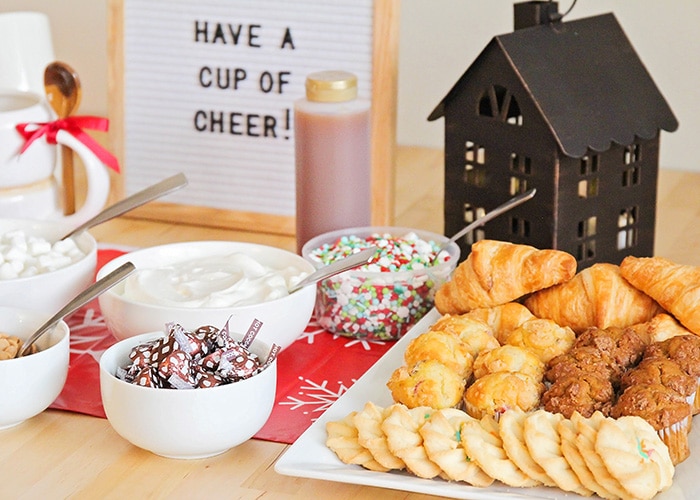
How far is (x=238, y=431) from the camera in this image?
3.38ft

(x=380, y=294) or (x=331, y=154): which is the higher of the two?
(x=331, y=154)

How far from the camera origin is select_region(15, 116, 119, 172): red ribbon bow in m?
1.51

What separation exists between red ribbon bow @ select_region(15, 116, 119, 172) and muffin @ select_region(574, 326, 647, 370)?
776mm

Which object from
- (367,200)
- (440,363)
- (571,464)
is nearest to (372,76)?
(367,200)

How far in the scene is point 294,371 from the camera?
1.26m

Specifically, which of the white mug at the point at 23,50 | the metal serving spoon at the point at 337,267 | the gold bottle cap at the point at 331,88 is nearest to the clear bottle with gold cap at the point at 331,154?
the gold bottle cap at the point at 331,88

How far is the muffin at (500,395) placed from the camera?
3.41 ft

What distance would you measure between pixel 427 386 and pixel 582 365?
0.16 meters

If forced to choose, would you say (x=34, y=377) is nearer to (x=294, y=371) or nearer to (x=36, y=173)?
(x=294, y=371)

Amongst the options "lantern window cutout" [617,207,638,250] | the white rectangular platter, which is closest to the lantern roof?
"lantern window cutout" [617,207,638,250]

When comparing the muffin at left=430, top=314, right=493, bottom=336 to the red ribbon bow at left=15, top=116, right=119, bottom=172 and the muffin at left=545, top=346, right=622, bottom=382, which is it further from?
the red ribbon bow at left=15, top=116, right=119, bottom=172

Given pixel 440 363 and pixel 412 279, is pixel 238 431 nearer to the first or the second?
pixel 440 363

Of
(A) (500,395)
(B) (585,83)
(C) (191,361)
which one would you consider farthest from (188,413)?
(B) (585,83)

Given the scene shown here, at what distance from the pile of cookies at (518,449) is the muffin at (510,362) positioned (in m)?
0.09
